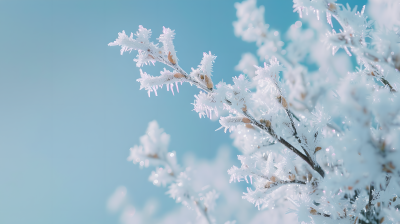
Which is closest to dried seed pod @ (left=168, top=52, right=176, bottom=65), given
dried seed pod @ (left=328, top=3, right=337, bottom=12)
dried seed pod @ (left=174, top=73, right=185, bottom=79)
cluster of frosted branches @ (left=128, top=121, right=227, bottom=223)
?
dried seed pod @ (left=174, top=73, right=185, bottom=79)

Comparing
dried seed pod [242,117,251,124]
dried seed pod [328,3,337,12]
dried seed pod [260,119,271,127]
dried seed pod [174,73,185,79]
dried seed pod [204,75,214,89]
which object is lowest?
dried seed pod [260,119,271,127]

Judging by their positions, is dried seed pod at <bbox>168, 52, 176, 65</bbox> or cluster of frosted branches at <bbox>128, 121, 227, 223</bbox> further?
cluster of frosted branches at <bbox>128, 121, 227, 223</bbox>

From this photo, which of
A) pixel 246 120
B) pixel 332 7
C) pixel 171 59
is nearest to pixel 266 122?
pixel 246 120

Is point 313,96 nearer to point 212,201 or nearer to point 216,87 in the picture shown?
point 216,87

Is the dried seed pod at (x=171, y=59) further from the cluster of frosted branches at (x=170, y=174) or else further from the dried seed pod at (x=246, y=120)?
the cluster of frosted branches at (x=170, y=174)

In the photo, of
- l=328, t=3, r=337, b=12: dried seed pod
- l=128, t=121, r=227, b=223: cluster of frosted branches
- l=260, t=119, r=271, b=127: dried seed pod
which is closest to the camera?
l=260, t=119, r=271, b=127: dried seed pod

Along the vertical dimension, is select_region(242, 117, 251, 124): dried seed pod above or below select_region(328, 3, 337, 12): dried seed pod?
below

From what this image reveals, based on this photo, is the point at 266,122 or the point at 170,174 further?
the point at 170,174

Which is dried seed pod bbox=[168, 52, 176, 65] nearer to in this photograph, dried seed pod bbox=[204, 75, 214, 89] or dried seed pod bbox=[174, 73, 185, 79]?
dried seed pod bbox=[174, 73, 185, 79]

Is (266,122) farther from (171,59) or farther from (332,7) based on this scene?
(332,7)
